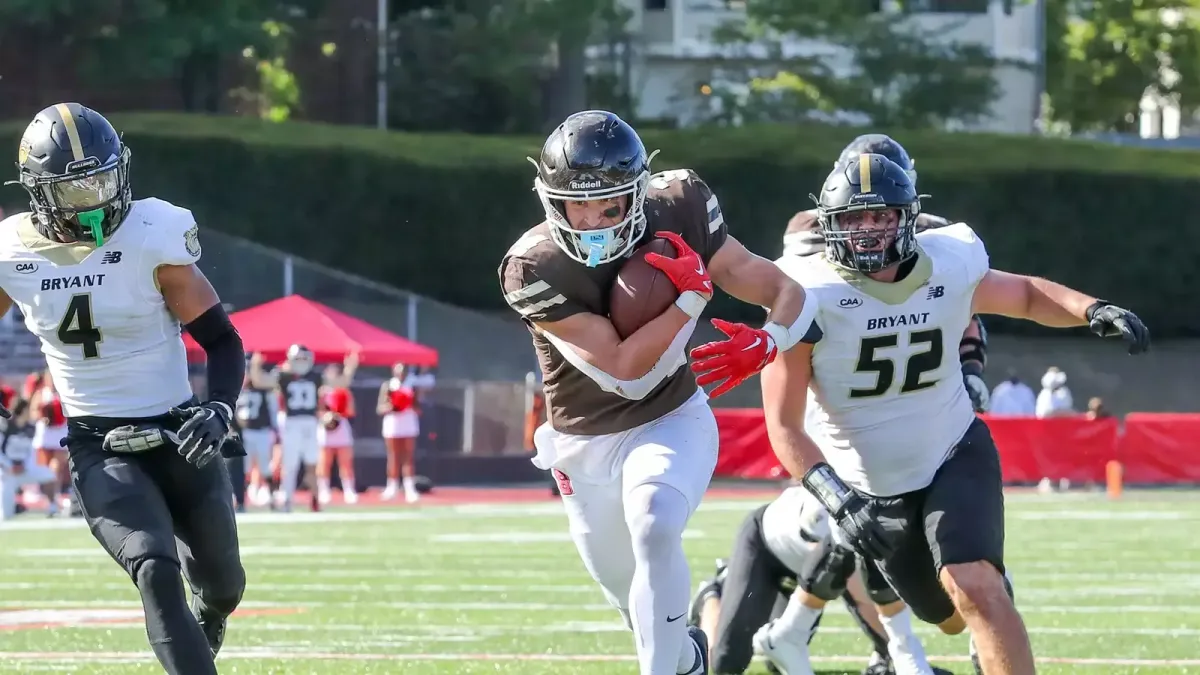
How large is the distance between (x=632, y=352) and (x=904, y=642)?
208 centimetres

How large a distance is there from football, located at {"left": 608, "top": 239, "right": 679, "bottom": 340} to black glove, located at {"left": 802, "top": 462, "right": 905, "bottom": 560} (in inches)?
32.9

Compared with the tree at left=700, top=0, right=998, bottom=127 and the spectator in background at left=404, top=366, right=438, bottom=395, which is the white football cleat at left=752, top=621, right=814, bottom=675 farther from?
the tree at left=700, top=0, right=998, bottom=127

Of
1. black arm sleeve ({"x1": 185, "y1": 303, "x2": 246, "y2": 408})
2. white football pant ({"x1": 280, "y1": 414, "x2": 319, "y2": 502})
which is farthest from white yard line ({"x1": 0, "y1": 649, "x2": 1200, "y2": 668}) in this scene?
white football pant ({"x1": 280, "y1": 414, "x2": 319, "y2": 502})

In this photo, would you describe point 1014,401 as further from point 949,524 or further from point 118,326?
point 118,326

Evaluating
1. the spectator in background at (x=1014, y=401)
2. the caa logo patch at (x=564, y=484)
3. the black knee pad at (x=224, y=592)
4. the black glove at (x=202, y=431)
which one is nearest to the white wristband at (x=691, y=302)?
the caa logo patch at (x=564, y=484)

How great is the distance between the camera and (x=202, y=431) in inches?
216

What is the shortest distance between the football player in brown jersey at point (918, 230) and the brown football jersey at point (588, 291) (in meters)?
1.08

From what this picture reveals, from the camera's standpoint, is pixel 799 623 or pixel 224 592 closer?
pixel 224 592

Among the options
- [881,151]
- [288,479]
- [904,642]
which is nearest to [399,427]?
[288,479]

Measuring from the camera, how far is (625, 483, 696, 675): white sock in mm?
5328

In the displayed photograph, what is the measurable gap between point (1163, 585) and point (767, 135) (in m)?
19.6

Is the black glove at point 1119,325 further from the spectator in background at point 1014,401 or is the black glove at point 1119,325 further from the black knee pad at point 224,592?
the spectator in background at point 1014,401

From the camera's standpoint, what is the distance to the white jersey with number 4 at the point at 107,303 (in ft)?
18.6

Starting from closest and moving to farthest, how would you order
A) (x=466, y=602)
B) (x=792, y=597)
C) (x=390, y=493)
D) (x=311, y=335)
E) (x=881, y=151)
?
1. (x=881, y=151)
2. (x=792, y=597)
3. (x=466, y=602)
4. (x=390, y=493)
5. (x=311, y=335)
